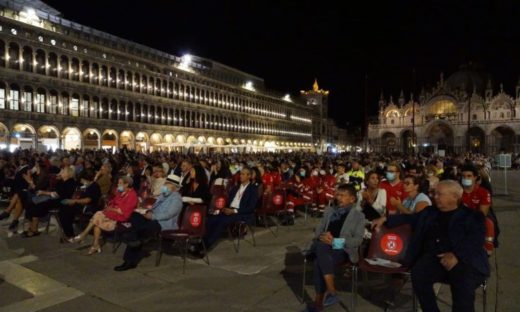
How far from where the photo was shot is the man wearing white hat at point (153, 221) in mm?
6688

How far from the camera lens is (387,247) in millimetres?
5168

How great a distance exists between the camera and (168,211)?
23.1 feet

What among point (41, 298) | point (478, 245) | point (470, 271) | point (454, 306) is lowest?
point (41, 298)

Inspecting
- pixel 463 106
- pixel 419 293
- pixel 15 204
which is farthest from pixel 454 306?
pixel 463 106

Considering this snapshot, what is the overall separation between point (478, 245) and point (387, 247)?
159 centimetres

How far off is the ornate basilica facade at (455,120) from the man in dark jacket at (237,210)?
68202 millimetres

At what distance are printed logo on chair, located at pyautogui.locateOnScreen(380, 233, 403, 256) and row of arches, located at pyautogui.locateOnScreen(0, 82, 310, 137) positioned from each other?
3969cm

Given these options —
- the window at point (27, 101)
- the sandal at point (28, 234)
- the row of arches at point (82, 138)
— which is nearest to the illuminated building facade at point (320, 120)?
the row of arches at point (82, 138)

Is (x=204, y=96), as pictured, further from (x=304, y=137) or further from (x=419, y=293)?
(x=419, y=293)

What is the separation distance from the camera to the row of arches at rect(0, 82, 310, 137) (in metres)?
38.2

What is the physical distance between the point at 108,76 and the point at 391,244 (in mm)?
48607

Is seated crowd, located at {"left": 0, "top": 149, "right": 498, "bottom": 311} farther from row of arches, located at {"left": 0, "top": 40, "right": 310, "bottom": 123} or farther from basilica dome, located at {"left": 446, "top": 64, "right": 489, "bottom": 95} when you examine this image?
basilica dome, located at {"left": 446, "top": 64, "right": 489, "bottom": 95}

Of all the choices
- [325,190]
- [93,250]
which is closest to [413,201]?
[325,190]

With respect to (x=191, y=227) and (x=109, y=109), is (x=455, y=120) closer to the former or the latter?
(x=109, y=109)
